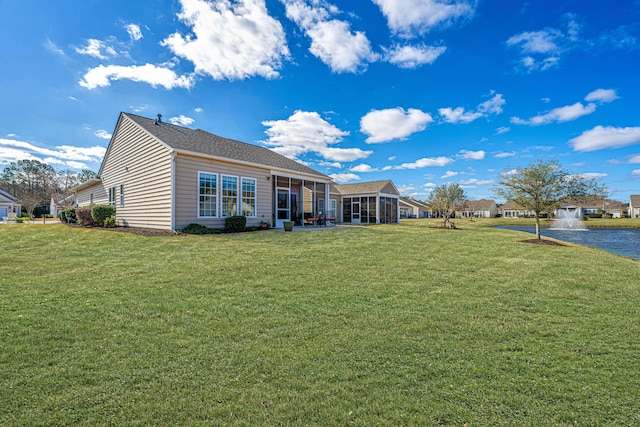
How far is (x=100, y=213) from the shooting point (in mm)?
15312

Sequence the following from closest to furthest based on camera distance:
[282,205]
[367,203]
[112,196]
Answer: [282,205] < [112,196] < [367,203]

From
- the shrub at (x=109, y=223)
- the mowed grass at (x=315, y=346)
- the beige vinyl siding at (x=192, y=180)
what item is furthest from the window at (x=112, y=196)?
the mowed grass at (x=315, y=346)

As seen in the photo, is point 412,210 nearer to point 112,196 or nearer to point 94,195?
point 94,195

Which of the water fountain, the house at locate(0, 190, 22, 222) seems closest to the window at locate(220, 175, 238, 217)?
the water fountain

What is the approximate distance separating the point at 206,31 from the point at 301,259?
10.4 m

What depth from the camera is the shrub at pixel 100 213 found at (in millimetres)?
15227

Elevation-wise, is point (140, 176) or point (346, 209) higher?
point (140, 176)

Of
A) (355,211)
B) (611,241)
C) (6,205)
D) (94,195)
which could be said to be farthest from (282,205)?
(6,205)

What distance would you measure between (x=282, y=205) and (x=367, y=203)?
41.9 ft

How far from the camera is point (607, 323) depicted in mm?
3982

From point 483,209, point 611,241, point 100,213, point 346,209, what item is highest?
point 483,209

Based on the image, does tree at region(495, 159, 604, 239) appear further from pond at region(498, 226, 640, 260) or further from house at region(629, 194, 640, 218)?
house at region(629, 194, 640, 218)

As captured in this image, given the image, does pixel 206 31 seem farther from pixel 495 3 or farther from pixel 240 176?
pixel 495 3

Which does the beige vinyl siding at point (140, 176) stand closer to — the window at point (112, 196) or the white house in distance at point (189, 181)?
the white house in distance at point (189, 181)
